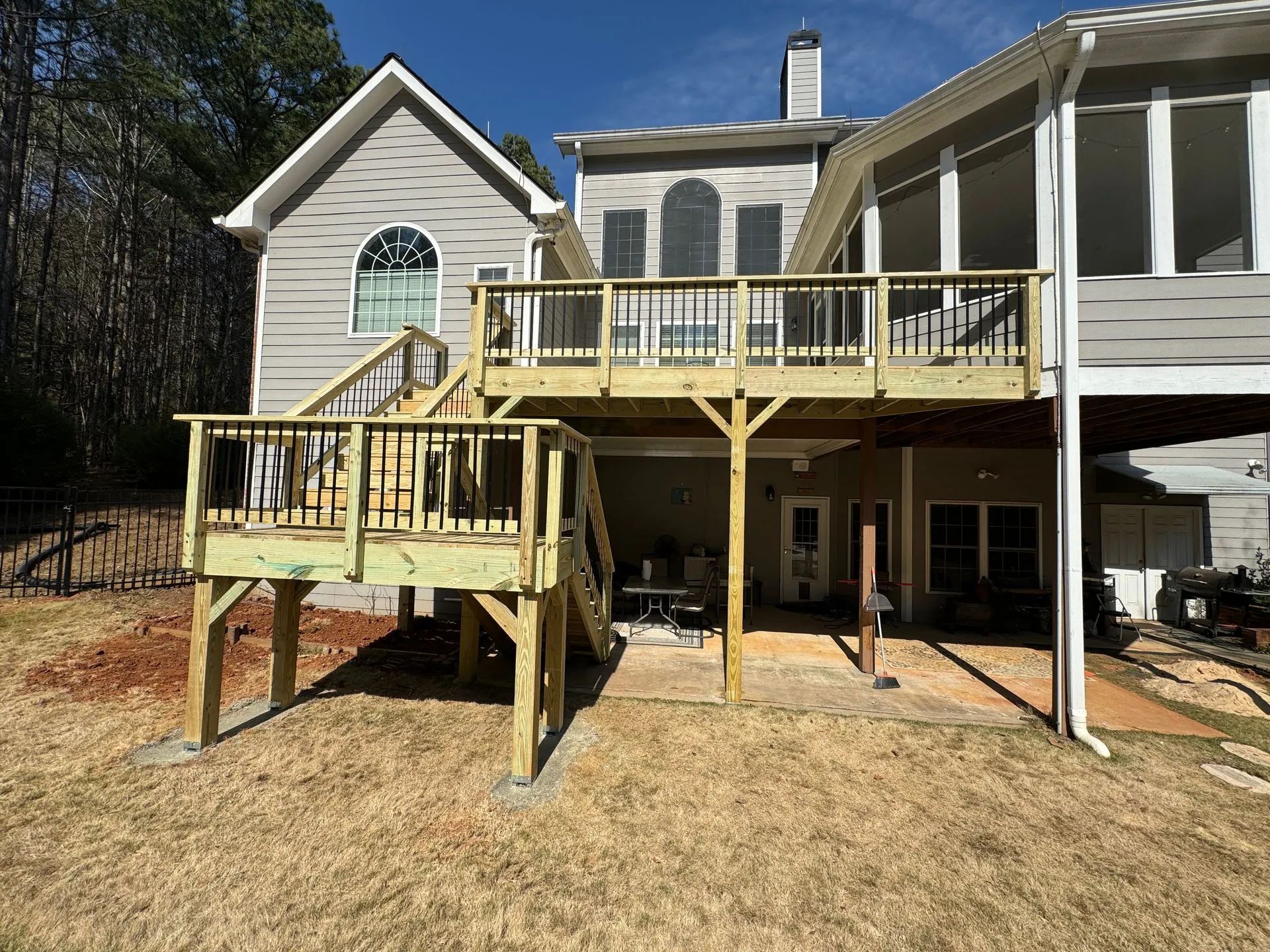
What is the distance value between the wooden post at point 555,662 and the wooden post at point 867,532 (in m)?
3.60

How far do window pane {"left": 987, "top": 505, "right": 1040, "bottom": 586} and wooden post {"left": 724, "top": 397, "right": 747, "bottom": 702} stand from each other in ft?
20.7

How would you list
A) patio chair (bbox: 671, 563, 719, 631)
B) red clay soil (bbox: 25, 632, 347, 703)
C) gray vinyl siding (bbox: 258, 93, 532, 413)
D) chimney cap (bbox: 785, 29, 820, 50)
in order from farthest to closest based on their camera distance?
chimney cap (bbox: 785, 29, 820, 50) → gray vinyl siding (bbox: 258, 93, 532, 413) → patio chair (bbox: 671, 563, 719, 631) → red clay soil (bbox: 25, 632, 347, 703)

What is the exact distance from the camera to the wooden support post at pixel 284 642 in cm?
474

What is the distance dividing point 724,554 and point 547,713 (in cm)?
635

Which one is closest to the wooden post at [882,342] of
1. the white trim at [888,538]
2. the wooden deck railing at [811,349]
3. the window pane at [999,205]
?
the wooden deck railing at [811,349]

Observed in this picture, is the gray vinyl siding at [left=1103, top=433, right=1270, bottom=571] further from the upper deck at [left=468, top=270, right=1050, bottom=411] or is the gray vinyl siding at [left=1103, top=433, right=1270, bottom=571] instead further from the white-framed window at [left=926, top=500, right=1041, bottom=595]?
the upper deck at [left=468, top=270, right=1050, bottom=411]

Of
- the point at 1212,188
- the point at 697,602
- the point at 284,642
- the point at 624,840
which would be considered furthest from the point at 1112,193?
the point at 284,642

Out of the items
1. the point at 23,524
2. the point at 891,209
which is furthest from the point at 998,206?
the point at 23,524

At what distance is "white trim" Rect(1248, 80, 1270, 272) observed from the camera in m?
4.82

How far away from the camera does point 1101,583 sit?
27.2 ft

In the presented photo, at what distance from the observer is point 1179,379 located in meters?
4.75

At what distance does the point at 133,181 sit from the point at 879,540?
24.0m

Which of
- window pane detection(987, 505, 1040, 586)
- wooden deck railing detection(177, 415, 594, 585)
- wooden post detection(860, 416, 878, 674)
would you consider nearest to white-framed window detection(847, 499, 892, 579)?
window pane detection(987, 505, 1040, 586)

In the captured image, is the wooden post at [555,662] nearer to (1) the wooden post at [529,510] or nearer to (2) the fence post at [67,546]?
(1) the wooden post at [529,510]
